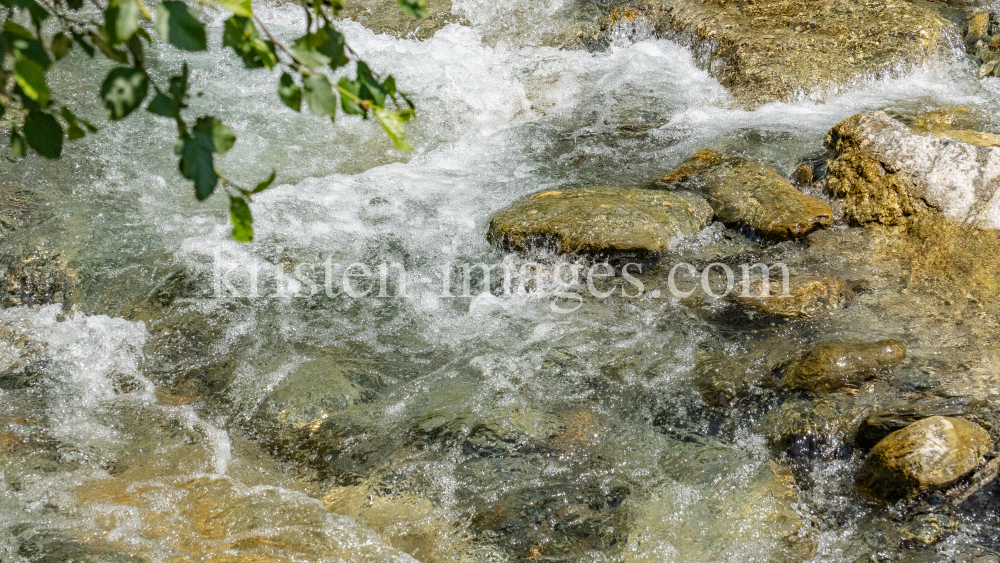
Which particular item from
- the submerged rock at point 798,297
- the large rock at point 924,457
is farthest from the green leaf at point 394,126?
the submerged rock at point 798,297

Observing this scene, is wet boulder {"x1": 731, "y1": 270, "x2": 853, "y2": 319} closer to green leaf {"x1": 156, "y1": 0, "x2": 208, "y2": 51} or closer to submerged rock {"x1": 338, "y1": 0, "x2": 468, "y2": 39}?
green leaf {"x1": 156, "y1": 0, "x2": 208, "y2": 51}

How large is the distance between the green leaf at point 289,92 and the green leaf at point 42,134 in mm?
368

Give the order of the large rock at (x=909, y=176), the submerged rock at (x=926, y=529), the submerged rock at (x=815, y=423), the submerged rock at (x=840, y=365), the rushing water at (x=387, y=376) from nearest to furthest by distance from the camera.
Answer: the submerged rock at (x=926, y=529) < the rushing water at (x=387, y=376) < the submerged rock at (x=815, y=423) < the submerged rock at (x=840, y=365) < the large rock at (x=909, y=176)

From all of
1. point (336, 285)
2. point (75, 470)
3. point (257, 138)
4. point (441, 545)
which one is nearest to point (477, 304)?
point (336, 285)

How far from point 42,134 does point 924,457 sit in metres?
3.31

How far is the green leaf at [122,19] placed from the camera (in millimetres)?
1004

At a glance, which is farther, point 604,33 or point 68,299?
point 604,33

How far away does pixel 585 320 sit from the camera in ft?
14.3

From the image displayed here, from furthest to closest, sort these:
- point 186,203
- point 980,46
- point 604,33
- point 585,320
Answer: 1. point 604,33
2. point 980,46
3. point 186,203
4. point 585,320

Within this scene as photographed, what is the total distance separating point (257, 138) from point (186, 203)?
1.23 m

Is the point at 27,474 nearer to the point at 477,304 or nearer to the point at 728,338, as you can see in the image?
the point at 477,304

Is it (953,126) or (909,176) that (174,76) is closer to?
(909,176)

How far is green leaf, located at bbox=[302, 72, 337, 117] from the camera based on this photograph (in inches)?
46.4

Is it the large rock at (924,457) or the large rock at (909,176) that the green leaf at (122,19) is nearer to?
the large rock at (924,457)
